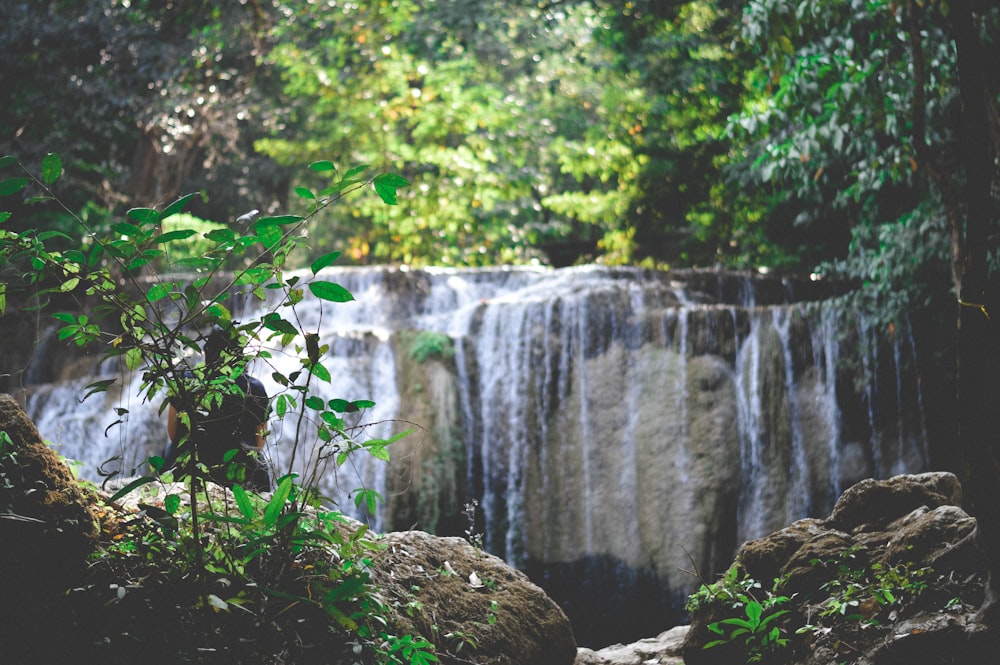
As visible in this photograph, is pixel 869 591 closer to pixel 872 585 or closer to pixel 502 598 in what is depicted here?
pixel 872 585

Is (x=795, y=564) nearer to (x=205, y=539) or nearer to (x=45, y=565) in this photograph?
(x=205, y=539)

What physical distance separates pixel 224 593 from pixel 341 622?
0.40 m

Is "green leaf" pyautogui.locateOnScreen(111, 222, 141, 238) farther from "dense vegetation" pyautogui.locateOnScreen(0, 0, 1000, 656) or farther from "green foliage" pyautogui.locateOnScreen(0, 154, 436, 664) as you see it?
"dense vegetation" pyautogui.locateOnScreen(0, 0, 1000, 656)

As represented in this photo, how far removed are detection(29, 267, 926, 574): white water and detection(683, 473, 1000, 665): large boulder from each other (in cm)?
444

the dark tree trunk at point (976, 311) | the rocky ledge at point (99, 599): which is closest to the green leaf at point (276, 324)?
the rocky ledge at point (99, 599)

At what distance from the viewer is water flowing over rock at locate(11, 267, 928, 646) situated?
29.8 ft

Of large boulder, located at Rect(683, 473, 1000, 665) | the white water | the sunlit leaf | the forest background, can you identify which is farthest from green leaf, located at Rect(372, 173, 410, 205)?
the white water

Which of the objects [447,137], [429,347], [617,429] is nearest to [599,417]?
[617,429]

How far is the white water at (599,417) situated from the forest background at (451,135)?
1274mm

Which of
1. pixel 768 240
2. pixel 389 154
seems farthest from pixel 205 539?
pixel 389 154

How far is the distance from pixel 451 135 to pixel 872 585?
631 inches

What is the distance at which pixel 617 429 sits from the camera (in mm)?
9602

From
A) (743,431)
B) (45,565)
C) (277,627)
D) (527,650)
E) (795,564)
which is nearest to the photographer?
(45,565)

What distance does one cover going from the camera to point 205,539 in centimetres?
287
